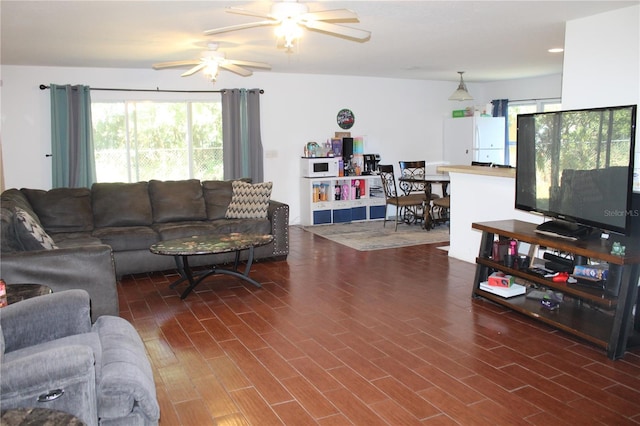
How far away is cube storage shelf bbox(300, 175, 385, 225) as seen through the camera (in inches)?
330

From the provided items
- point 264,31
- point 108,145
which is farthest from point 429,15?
point 108,145

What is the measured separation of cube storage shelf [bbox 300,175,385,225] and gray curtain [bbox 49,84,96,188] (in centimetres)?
322

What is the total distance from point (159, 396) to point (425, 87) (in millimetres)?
7883

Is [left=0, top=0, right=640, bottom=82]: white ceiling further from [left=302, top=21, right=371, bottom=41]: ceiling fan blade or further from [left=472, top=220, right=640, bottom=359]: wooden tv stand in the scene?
[left=472, top=220, right=640, bottom=359]: wooden tv stand

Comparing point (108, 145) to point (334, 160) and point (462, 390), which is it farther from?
point (462, 390)

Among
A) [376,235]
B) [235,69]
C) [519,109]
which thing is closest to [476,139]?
[519,109]

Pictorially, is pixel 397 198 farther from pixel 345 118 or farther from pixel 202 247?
pixel 202 247

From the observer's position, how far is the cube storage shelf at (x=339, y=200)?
838 cm

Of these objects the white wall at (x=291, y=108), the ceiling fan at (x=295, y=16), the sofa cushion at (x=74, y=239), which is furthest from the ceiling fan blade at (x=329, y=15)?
the white wall at (x=291, y=108)

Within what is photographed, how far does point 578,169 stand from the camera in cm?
378

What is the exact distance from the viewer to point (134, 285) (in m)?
5.14

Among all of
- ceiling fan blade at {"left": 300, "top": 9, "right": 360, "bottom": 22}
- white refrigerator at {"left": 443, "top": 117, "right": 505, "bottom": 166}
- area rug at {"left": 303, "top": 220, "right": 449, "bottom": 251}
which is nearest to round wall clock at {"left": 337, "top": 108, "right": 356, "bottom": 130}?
area rug at {"left": 303, "top": 220, "right": 449, "bottom": 251}

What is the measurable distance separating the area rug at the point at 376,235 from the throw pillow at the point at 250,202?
4.42 feet

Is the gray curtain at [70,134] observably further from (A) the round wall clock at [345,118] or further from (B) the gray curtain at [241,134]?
(A) the round wall clock at [345,118]
